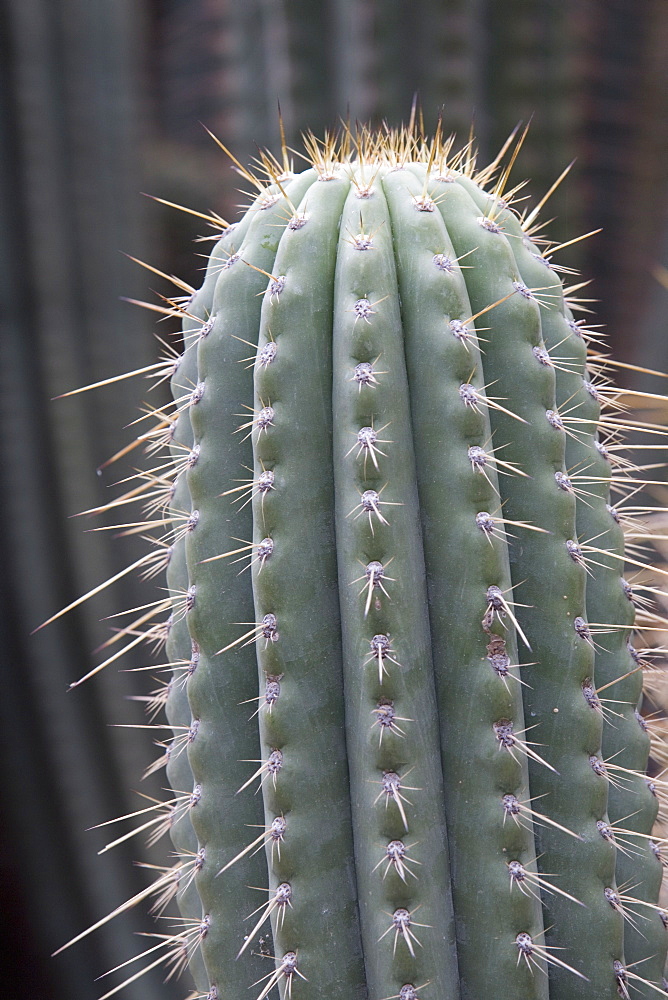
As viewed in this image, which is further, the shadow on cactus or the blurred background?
the blurred background

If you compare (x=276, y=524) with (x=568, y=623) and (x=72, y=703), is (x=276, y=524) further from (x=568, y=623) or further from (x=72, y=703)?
(x=72, y=703)

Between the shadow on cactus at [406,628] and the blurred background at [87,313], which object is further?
the blurred background at [87,313]

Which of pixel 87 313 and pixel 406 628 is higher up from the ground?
pixel 87 313

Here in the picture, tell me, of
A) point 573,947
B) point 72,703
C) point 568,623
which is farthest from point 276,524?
point 72,703
